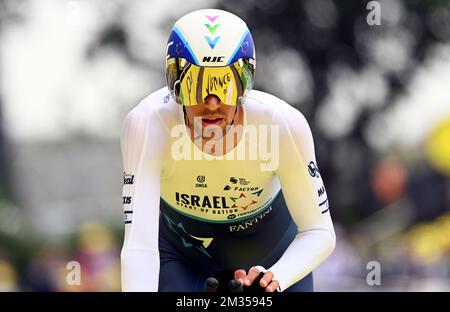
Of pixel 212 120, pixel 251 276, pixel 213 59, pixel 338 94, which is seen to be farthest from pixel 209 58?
pixel 338 94

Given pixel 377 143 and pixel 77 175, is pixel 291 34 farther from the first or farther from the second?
pixel 77 175

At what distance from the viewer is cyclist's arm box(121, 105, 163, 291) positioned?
6.69 metres

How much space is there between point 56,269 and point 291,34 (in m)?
6.53

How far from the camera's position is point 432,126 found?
73.0 feet

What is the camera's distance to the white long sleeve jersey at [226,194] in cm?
684

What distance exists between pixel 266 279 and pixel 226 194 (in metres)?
1.10

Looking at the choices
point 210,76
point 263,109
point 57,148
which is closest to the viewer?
point 210,76

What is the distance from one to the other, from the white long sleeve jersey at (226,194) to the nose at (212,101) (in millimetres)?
336

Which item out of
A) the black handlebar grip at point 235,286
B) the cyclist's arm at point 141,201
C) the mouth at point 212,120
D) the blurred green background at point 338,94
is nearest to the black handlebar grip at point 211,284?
the black handlebar grip at point 235,286

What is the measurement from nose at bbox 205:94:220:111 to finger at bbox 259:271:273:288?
3.26 feet

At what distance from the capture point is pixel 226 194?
→ 7.59 meters

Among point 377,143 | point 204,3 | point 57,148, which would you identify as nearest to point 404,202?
point 377,143

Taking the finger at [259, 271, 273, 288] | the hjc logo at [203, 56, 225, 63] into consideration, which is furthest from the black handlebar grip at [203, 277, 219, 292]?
the hjc logo at [203, 56, 225, 63]

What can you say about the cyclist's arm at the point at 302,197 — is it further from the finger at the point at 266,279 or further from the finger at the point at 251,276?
the finger at the point at 251,276
